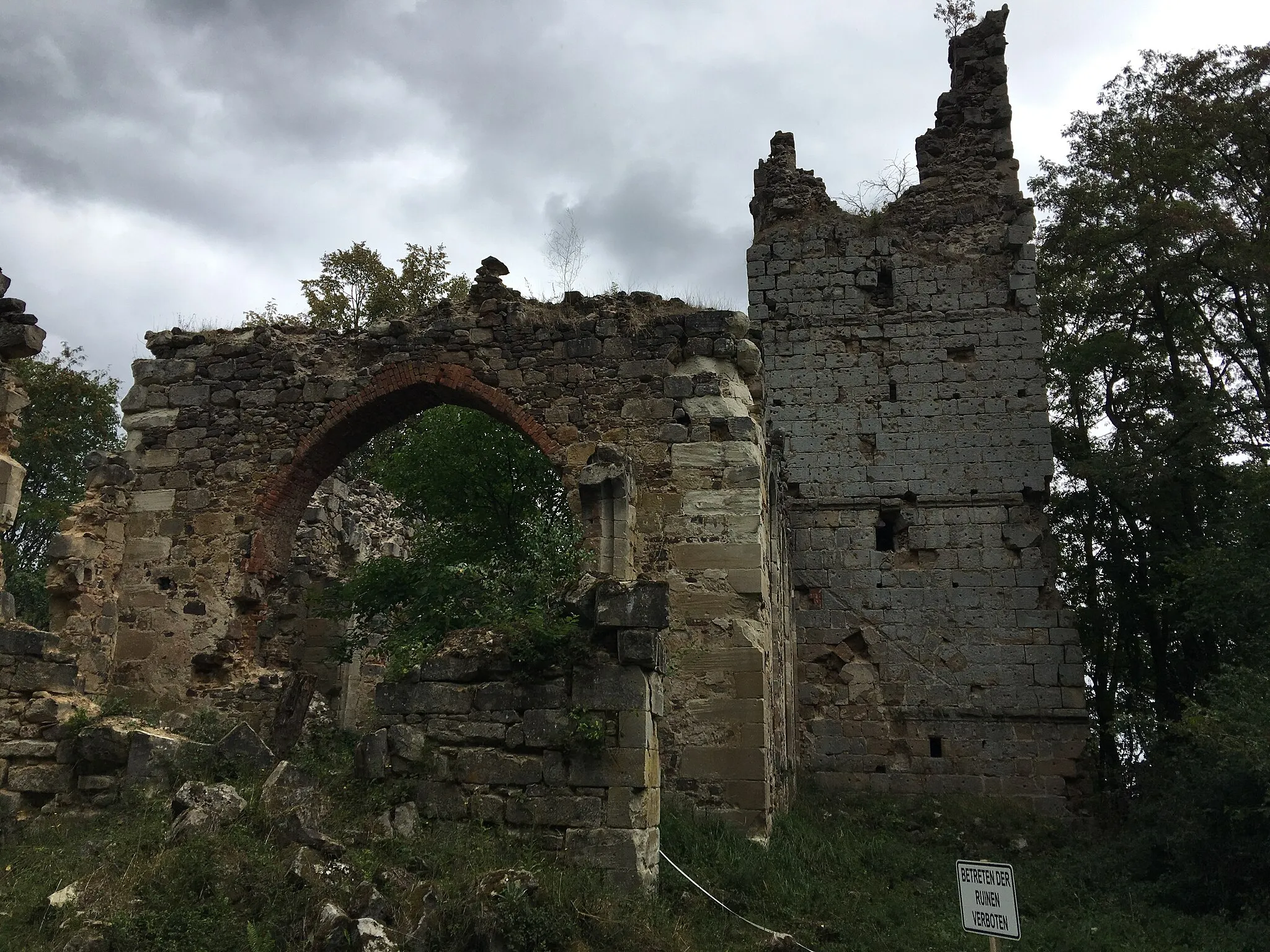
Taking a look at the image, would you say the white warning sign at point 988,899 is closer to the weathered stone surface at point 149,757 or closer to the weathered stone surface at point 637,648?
the weathered stone surface at point 637,648

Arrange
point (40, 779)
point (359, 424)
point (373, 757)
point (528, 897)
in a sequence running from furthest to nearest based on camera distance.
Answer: point (359, 424) → point (40, 779) → point (373, 757) → point (528, 897)

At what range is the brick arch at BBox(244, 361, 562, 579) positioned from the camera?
11.0 metres

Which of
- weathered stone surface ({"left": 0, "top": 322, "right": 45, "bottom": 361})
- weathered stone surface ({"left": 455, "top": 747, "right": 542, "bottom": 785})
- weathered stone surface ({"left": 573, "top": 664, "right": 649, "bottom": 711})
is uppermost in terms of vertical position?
weathered stone surface ({"left": 0, "top": 322, "right": 45, "bottom": 361})

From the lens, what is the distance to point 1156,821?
10.9 metres

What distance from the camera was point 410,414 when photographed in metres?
11.8

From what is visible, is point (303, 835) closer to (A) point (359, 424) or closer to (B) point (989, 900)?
(B) point (989, 900)

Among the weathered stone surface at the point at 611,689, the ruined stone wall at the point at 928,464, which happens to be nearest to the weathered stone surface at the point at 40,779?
the weathered stone surface at the point at 611,689

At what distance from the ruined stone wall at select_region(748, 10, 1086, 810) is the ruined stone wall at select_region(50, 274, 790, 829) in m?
2.62

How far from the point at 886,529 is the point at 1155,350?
24.0ft

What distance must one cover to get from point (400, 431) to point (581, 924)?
17785mm

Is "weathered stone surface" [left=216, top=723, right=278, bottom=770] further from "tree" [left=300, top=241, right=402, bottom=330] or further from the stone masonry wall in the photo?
"tree" [left=300, top=241, right=402, bottom=330]

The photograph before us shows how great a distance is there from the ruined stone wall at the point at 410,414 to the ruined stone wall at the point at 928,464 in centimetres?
262

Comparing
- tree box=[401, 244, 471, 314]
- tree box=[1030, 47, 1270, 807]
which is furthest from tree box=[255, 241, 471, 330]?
tree box=[1030, 47, 1270, 807]

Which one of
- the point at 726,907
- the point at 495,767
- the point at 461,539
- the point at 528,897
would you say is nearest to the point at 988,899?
the point at 726,907
